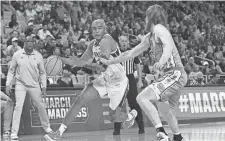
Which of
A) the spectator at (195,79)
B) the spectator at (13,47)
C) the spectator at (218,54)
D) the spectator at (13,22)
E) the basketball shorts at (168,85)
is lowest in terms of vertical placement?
the spectator at (195,79)

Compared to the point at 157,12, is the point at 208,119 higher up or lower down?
lower down

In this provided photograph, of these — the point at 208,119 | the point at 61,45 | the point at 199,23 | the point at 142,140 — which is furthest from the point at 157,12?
the point at 199,23

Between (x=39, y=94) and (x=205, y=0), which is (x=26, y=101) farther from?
(x=205, y=0)

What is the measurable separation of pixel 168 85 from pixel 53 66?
452 cm

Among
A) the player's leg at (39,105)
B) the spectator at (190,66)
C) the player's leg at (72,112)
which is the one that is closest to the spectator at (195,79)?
the spectator at (190,66)

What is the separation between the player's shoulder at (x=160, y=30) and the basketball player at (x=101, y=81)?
158 centimetres

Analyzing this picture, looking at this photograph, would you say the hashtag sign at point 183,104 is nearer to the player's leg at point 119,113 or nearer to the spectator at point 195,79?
the spectator at point 195,79

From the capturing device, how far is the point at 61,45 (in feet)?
64.8

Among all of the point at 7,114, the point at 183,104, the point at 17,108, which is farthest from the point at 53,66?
the point at 183,104

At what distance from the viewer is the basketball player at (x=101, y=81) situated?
10562mm

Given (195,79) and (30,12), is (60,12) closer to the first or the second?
(30,12)

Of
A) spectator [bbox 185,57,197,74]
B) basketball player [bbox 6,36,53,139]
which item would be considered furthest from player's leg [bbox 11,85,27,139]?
spectator [bbox 185,57,197,74]

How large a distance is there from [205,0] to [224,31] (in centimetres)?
273

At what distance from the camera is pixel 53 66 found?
13023mm
